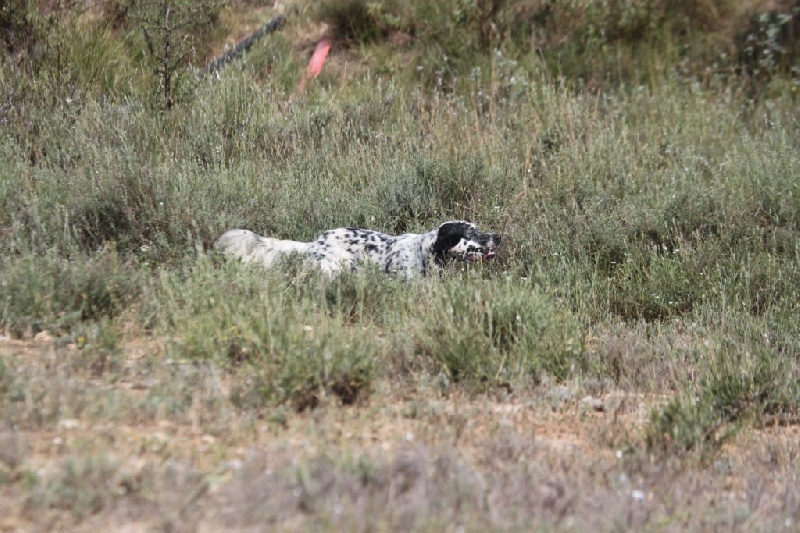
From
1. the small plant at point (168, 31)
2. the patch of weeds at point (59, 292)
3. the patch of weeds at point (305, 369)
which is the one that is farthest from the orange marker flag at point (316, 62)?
the patch of weeds at point (305, 369)

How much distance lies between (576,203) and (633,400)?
279 centimetres

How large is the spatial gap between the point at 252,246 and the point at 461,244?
1413 mm

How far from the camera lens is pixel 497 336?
17.1 ft

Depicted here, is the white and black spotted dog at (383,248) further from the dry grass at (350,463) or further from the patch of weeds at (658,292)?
the dry grass at (350,463)

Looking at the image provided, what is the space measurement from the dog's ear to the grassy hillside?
323 millimetres

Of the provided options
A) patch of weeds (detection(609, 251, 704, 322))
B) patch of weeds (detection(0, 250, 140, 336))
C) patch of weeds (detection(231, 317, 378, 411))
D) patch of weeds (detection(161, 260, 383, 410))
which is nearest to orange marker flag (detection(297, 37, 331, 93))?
patch of weeds (detection(609, 251, 704, 322))

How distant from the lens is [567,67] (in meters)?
11.1

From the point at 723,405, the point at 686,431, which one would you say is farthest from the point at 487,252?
the point at 686,431

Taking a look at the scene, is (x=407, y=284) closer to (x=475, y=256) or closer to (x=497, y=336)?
(x=475, y=256)

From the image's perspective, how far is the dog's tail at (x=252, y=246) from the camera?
6.50 meters

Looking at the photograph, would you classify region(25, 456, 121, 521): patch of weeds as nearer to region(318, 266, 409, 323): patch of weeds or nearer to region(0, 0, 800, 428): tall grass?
region(0, 0, 800, 428): tall grass

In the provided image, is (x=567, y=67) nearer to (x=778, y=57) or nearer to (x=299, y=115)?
(x=778, y=57)

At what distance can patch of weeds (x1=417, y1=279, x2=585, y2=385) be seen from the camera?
16.6 ft

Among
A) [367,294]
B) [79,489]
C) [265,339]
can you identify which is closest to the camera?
[79,489]
